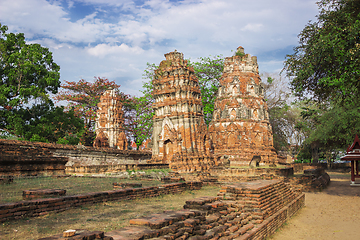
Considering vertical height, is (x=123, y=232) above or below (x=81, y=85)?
below

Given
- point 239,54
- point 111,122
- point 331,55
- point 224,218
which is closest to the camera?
point 224,218

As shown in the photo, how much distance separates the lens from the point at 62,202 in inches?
215

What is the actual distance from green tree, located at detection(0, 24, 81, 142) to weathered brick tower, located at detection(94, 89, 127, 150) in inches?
372

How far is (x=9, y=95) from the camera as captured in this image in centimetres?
1662

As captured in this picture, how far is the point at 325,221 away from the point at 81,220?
7.38 m

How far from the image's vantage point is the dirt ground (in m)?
7.35

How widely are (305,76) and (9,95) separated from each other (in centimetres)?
1571

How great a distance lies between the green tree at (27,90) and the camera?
16.4m

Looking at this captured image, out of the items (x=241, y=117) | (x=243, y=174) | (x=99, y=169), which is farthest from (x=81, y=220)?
(x=241, y=117)

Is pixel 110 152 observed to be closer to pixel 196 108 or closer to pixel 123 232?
pixel 196 108

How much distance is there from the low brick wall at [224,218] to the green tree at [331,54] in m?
4.62

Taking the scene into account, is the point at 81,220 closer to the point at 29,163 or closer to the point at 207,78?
the point at 29,163

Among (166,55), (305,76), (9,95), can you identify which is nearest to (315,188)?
(305,76)

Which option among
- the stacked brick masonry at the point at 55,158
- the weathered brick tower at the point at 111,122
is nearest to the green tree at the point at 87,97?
the weathered brick tower at the point at 111,122
